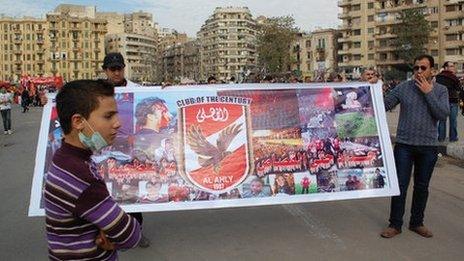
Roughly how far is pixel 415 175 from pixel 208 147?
232cm

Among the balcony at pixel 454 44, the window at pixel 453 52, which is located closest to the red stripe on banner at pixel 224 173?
the balcony at pixel 454 44

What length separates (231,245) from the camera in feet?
19.2

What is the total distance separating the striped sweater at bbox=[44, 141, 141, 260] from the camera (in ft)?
7.46

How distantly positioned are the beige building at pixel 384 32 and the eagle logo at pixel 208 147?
7940 cm

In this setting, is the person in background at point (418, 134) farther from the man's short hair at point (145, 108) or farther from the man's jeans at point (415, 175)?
the man's short hair at point (145, 108)

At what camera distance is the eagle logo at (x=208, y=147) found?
224 inches

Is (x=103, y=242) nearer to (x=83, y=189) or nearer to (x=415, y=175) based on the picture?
(x=83, y=189)

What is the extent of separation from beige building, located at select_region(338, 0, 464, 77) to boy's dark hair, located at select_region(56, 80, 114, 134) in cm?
8274

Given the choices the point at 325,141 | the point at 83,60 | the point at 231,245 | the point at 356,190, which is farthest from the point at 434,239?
the point at 83,60

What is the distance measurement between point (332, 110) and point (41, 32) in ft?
559

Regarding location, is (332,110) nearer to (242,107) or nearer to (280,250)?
(242,107)

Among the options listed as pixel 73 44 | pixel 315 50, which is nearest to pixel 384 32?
pixel 315 50

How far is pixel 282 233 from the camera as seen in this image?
6312mm

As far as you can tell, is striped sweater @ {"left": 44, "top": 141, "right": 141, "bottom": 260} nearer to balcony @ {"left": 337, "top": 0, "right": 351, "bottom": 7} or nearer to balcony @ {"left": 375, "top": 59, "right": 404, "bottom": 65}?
balcony @ {"left": 375, "top": 59, "right": 404, "bottom": 65}
